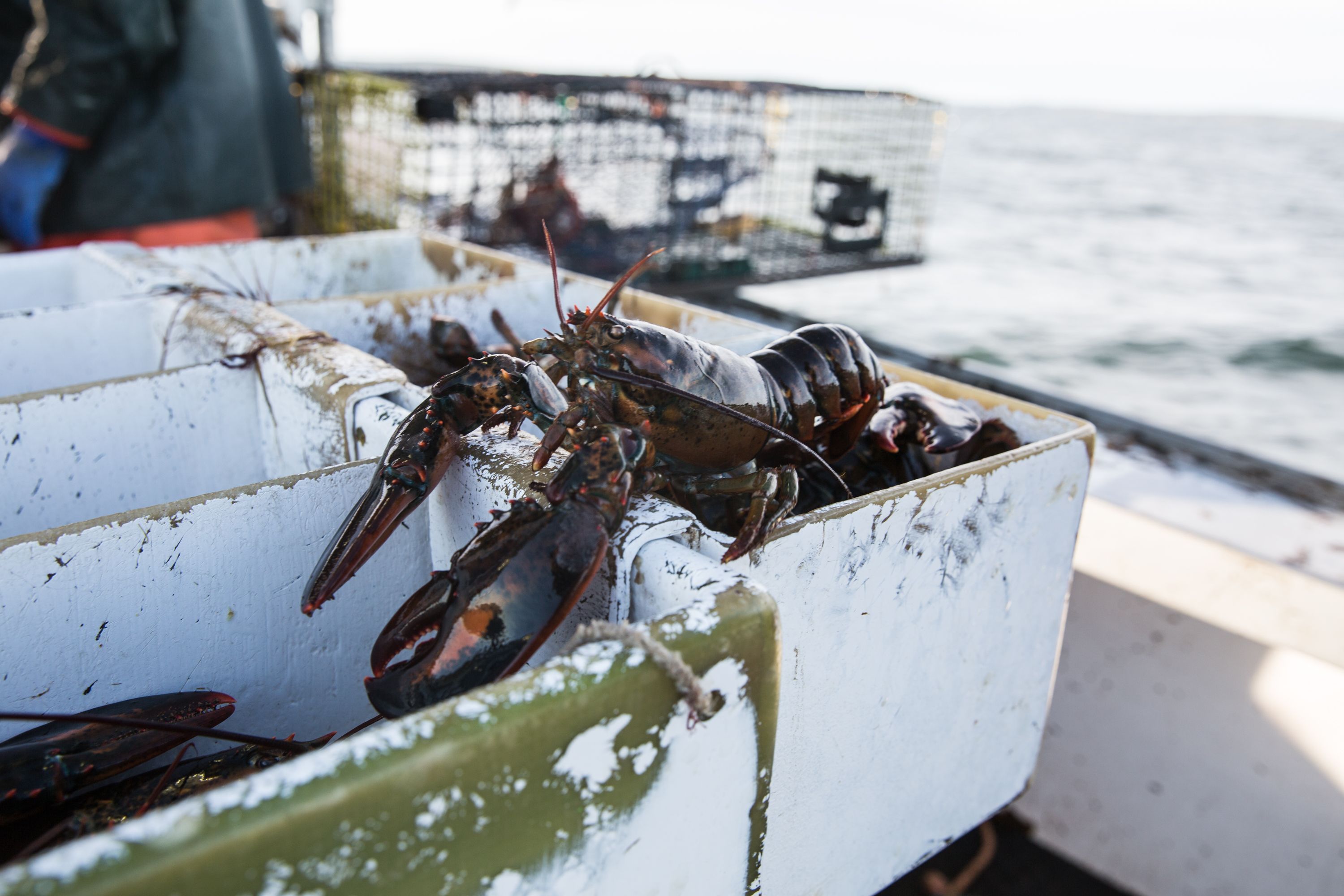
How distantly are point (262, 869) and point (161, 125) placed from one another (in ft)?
13.5

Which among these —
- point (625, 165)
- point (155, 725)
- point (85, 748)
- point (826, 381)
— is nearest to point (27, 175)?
point (625, 165)

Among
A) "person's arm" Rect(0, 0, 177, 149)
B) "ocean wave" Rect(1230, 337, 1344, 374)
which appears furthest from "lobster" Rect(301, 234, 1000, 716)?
"ocean wave" Rect(1230, 337, 1344, 374)

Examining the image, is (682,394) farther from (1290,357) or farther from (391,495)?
(1290,357)

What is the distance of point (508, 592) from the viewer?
100 cm

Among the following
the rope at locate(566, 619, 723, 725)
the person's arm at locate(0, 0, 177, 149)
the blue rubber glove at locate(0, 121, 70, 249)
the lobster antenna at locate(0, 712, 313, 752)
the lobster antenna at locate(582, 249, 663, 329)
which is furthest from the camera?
the blue rubber glove at locate(0, 121, 70, 249)

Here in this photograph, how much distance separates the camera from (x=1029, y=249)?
14594 millimetres

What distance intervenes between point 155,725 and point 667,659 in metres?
0.69

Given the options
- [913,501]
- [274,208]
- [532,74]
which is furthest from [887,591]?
[274,208]

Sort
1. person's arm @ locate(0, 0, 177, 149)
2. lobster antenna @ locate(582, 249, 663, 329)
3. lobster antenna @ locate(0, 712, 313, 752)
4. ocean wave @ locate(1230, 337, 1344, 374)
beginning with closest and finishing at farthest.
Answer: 1. lobster antenna @ locate(0, 712, 313, 752)
2. lobster antenna @ locate(582, 249, 663, 329)
3. person's arm @ locate(0, 0, 177, 149)
4. ocean wave @ locate(1230, 337, 1344, 374)

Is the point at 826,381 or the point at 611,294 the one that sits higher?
the point at 611,294

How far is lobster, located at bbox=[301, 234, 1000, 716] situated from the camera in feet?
3.29

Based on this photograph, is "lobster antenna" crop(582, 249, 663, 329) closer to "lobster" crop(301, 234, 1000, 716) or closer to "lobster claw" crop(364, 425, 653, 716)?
"lobster" crop(301, 234, 1000, 716)

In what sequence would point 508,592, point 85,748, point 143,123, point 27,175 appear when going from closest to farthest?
point 508,592
point 85,748
point 27,175
point 143,123

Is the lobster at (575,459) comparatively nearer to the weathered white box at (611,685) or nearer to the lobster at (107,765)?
the weathered white box at (611,685)
